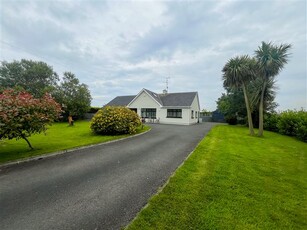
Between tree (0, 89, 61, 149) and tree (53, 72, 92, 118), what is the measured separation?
79.3ft

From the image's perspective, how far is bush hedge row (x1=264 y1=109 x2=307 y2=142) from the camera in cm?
1691

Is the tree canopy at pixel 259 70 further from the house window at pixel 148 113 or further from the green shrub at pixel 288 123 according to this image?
the house window at pixel 148 113

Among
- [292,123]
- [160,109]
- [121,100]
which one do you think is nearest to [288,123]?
[292,123]

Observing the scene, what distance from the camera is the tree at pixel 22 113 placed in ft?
22.2

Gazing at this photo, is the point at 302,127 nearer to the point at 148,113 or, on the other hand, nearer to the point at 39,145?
the point at 148,113

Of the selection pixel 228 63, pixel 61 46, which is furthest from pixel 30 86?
pixel 228 63

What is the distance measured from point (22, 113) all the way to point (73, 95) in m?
26.2

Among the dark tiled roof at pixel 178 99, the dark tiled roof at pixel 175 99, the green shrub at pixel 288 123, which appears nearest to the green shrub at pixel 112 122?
the dark tiled roof at pixel 178 99

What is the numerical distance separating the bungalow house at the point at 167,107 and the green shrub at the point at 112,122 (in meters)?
14.1

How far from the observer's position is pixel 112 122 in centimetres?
1400

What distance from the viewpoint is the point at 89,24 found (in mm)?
14961

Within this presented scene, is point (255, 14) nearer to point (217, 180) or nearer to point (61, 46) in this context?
point (217, 180)

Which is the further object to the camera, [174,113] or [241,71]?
[174,113]

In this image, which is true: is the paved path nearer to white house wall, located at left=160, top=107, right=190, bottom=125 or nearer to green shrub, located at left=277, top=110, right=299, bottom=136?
green shrub, located at left=277, top=110, right=299, bottom=136
